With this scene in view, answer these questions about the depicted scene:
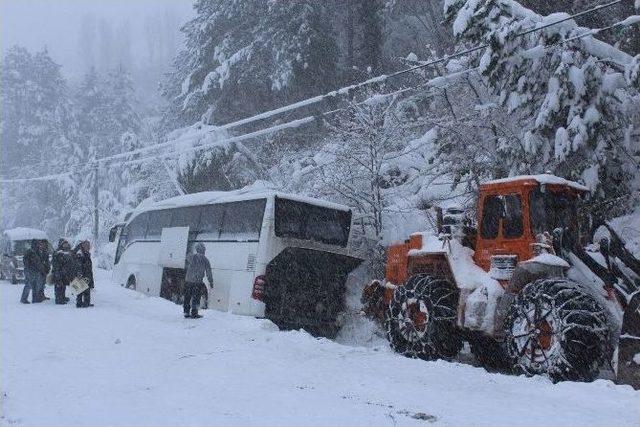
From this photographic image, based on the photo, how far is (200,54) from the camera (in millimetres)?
33719

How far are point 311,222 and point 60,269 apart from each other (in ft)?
24.3

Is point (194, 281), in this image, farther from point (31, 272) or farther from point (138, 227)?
point (138, 227)

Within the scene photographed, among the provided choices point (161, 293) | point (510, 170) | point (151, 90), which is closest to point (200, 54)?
point (161, 293)

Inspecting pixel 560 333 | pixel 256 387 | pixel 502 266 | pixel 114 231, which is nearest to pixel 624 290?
pixel 560 333

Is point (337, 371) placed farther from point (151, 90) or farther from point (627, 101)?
point (151, 90)

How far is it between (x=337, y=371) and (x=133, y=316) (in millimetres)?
7339

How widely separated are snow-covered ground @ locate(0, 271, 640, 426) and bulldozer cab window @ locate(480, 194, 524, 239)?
213 cm

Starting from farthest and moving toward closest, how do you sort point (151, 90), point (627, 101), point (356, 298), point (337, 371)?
1. point (151, 90)
2. point (356, 298)
3. point (627, 101)
4. point (337, 371)

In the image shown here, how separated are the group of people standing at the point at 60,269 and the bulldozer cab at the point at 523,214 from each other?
36.9 ft

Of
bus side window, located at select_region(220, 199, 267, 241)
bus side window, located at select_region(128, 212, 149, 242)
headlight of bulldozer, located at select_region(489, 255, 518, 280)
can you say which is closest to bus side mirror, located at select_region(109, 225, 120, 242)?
bus side window, located at select_region(128, 212, 149, 242)

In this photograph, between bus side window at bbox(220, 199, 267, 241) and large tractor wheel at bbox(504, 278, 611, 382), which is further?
bus side window at bbox(220, 199, 267, 241)

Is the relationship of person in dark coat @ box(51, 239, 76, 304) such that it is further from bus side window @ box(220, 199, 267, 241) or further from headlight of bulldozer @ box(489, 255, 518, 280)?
headlight of bulldozer @ box(489, 255, 518, 280)

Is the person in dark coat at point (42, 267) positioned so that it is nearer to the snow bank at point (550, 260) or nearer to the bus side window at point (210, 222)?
the bus side window at point (210, 222)

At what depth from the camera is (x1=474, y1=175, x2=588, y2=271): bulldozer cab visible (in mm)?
8891
